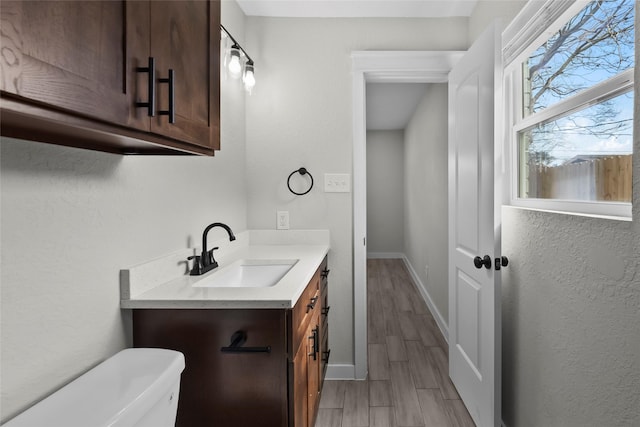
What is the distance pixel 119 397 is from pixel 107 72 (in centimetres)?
69

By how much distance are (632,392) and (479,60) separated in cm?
153

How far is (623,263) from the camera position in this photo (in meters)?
1.08

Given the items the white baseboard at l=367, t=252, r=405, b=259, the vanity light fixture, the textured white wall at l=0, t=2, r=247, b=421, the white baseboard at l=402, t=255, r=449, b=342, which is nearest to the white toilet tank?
the textured white wall at l=0, t=2, r=247, b=421

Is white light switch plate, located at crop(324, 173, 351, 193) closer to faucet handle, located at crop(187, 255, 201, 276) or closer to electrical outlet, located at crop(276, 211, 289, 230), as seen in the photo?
electrical outlet, located at crop(276, 211, 289, 230)

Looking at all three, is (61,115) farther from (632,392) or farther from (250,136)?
(250,136)

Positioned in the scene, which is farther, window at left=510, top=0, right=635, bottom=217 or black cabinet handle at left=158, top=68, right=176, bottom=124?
window at left=510, top=0, right=635, bottom=217

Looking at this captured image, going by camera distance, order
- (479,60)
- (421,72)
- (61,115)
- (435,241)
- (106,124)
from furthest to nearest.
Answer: (435,241)
(421,72)
(479,60)
(106,124)
(61,115)

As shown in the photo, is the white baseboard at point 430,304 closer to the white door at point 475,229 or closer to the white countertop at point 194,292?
the white door at point 475,229

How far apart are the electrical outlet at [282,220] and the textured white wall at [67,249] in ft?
3.43

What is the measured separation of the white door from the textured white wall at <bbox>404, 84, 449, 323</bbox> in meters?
1.00

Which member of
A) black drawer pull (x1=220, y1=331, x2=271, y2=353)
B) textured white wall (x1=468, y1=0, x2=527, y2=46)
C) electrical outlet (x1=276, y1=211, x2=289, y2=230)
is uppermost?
textured white wall (x1=468, y1=0, x2=527, y2=46)

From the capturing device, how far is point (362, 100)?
2.54 meters

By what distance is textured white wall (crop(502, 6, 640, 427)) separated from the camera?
1076mm

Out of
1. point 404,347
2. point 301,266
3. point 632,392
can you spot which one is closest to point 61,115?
point 301,266
